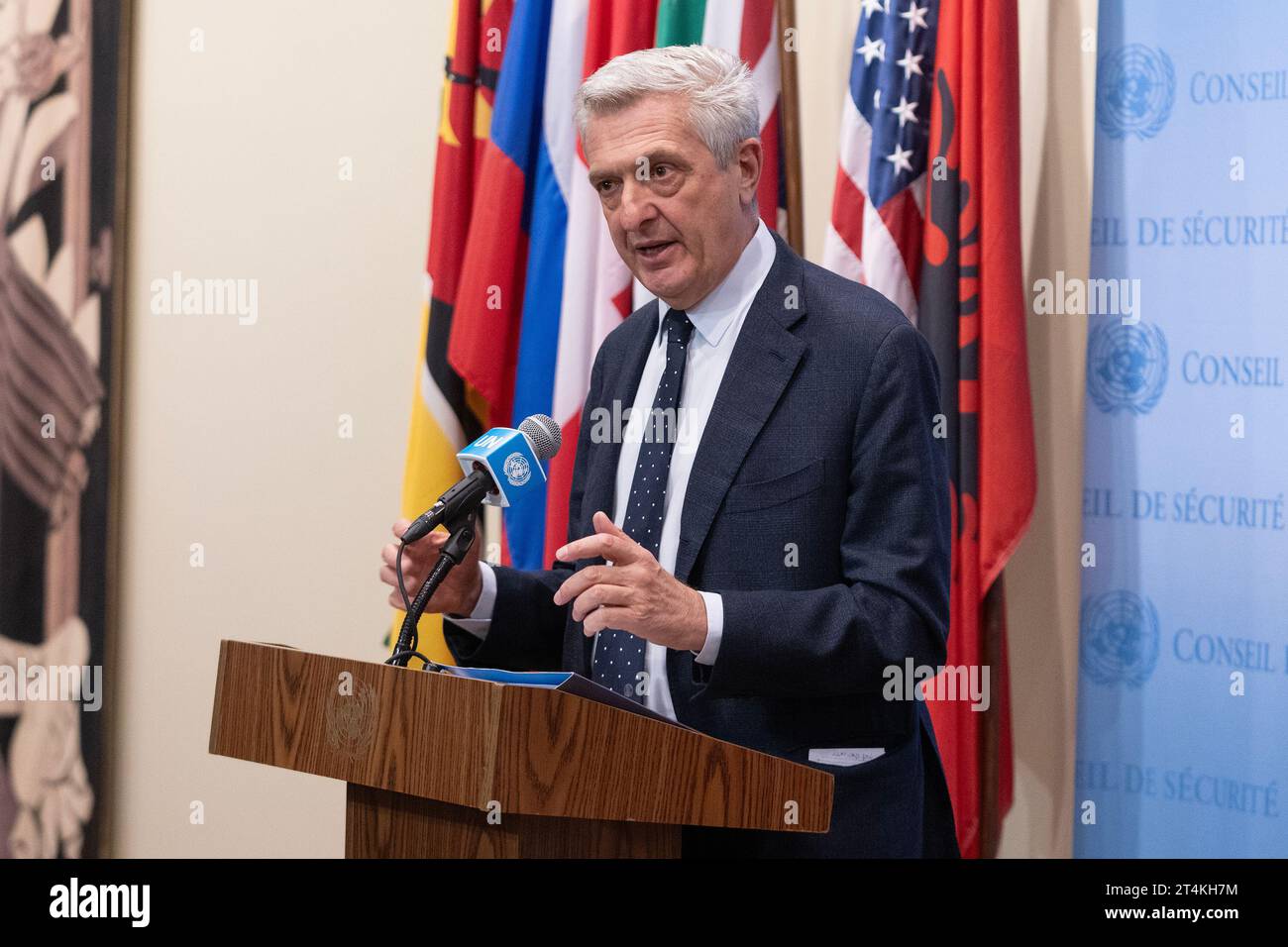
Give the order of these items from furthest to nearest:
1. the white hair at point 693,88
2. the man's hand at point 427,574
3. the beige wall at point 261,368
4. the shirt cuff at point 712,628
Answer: the beige wall at point 261,368, the white hair at point 693,88, the man's hand at point 427,574, the shirt cuff at point 712,628

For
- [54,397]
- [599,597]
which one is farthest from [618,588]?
[54,397]

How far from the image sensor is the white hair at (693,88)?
1.92 metres

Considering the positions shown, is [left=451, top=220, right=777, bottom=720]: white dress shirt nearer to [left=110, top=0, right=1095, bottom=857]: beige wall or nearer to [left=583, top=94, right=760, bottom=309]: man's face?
[left=583, top=94, right=760, bottom=309]: man's face

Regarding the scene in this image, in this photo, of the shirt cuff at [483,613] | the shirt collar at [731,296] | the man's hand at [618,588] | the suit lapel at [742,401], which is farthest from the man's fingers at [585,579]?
the shirt collar at [731,296]

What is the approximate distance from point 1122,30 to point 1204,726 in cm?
159

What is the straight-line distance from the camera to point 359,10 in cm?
351

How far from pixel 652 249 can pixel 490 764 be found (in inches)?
39.2

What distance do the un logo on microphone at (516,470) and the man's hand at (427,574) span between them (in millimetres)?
180

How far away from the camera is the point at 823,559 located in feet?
5.90

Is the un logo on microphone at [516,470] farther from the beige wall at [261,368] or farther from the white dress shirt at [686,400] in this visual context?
the beige wall at [261,368]

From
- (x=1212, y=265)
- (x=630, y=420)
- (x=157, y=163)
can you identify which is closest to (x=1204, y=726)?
(x=1212, y=265)

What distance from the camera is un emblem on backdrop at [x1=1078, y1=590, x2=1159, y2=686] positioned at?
9.40 ft

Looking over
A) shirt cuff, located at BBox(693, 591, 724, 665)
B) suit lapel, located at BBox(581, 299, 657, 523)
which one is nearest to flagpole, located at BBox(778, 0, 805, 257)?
suit lapel, located at BBox(581, 299, 657, 523)

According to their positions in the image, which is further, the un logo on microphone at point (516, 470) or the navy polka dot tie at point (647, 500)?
the navy polka dot tie at point (647, 500)
